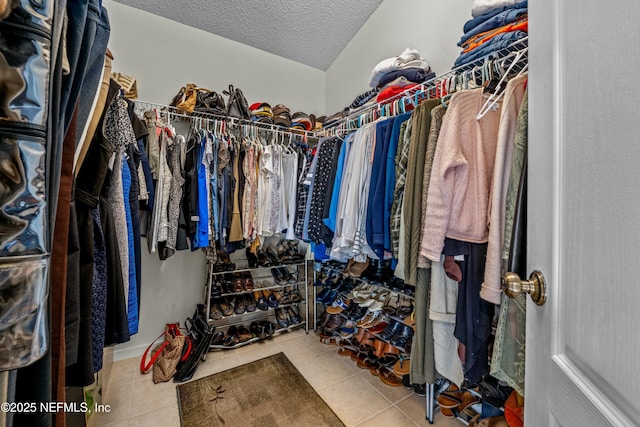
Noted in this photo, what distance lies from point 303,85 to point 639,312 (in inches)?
117

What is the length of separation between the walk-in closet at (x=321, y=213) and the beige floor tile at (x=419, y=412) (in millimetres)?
20

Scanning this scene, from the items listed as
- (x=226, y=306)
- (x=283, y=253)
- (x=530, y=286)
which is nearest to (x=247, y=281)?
(x=226, y=306)

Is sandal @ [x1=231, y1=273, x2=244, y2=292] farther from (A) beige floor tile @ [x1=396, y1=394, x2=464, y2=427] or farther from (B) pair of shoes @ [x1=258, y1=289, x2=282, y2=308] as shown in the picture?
(A) beige floor tile @ [x1=396, y1=394, x2=464, y2=427]

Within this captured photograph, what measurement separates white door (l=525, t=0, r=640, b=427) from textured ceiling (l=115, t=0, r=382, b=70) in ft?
6.57

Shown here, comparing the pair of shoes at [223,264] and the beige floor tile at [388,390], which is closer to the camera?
the beige floor tile at [388,390]

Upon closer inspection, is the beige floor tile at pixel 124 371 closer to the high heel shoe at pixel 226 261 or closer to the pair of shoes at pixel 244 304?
the pair of shoes at pixel 244 304

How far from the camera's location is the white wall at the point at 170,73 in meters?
1.96

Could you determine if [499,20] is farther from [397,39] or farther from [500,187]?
[397,39]

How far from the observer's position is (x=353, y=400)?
4.89 feet

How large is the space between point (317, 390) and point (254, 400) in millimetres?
383

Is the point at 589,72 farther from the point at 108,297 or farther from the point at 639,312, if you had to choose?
the point at 108,297

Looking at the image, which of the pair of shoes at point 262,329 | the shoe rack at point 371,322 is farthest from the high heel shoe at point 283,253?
the pair of shoes at point 262,329

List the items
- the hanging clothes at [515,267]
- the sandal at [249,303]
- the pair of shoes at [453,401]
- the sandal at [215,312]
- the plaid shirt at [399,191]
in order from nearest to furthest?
the hanging clothes at [515,267] → the plaid shirt at [399,191] → the pair of shoes at [453,401] → the sandal at [215,312] → the sandal at [249,303]

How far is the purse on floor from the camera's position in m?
1.68
